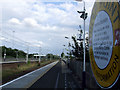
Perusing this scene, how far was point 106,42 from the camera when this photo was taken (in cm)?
362

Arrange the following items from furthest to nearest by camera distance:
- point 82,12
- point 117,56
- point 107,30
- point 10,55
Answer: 1. point 10,55
2. point 82,12
3. point 107,30
4. point 117,56

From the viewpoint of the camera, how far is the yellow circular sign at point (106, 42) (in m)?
3.13

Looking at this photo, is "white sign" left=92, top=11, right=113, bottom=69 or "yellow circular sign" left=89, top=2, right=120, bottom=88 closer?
"yellow circular sign" left=89, top=2, right=120, bottom=88

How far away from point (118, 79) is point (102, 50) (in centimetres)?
91

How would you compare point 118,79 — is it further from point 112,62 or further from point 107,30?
point 107,30

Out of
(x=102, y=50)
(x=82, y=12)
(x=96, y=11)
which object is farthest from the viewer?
(x=82, y=12)

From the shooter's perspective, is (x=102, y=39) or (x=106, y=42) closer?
(x=106, y=42)

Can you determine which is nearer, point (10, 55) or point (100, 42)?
point (100, 42)

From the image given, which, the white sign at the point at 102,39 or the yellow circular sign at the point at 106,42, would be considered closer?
the yellow circular sign at the point at 106,42

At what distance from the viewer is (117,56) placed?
3070mm

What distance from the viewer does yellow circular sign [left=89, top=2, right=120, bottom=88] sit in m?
3.13

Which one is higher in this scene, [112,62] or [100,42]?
[100,42]

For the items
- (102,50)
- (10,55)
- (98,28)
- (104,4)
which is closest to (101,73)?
(102,50)

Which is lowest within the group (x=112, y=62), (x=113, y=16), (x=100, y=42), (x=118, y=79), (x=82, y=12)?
(x=118, y=79)
